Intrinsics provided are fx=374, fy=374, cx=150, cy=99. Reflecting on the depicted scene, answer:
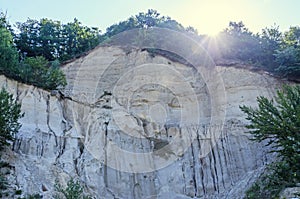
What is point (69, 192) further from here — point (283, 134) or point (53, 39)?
point (53, 39)

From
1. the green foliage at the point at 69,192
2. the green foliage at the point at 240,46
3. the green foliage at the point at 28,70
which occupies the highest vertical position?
the green foliage at the point at 240,46

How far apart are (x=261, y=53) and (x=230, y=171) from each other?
10.2 meters

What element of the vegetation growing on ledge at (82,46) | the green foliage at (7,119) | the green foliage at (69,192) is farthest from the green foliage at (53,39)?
the green foliage at (69,192)

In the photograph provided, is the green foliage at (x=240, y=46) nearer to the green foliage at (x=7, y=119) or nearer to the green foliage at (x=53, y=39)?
the green foliage at (x=53, y=39)

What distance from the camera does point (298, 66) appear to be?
68.2 feet

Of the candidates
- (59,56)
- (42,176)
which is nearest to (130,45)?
(59,56)

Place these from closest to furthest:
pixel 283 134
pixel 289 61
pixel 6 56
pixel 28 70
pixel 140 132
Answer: pixel 283 134
pixel 28 70
pixel 6 56
pixel 140 132
pixel 289 61

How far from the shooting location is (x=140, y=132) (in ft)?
61.9

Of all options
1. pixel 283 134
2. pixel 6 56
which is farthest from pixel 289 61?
pixel 6 56

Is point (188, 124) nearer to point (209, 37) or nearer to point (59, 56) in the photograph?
point (209, 37)

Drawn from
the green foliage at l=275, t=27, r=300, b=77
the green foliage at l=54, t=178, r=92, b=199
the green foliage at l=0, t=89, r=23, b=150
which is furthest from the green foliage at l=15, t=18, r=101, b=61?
the green foliage at l=54, t=178, r=92, b=199

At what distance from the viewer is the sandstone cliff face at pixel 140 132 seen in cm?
1620

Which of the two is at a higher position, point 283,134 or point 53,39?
point 53,39

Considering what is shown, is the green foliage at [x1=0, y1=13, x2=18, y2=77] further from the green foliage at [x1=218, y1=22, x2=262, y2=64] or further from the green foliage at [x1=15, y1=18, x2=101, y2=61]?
the green foliage at [x1=218, y1=22, x2=262, y2=64]
